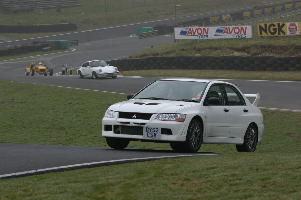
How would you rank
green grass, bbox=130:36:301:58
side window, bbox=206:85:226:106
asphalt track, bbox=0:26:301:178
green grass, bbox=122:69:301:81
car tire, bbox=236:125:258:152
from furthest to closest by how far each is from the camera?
green grass, bbox=130:36:301:58
green grass, bbox=122:69:301:81
car tire, bbox=236:125:258:152
side window, bbox=206:85:226:106
asphalt track, bbox=0:26:301:178

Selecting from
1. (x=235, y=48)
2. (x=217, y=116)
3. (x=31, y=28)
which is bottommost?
(x=217, y=116)

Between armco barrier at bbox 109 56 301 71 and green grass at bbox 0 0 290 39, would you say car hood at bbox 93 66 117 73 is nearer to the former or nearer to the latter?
armco barrier at bbox 109 56 301 71

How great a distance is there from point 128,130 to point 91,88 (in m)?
22.4

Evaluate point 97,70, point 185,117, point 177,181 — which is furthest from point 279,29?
point 177,181

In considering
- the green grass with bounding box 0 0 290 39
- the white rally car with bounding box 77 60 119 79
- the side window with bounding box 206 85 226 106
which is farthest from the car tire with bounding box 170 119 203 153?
the green grass with bounding box 0 0 290 39

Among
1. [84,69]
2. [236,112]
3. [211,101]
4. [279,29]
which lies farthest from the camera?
[279,29]

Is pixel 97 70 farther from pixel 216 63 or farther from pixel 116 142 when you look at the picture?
pixel 116 142

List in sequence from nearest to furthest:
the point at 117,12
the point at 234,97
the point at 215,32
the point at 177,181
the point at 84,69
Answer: the point at 177,181 < the point at 234,97 < the point at 84,69 < the point at 215,32 < the point at 117,12

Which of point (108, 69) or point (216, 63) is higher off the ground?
point (216, 63)

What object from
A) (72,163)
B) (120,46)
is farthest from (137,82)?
(120,46)

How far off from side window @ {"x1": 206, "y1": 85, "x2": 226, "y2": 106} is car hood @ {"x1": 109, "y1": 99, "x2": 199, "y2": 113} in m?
0.72

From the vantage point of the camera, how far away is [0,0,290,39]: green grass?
85.9m

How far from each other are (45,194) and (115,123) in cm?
484

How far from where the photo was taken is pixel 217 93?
44.8ft
